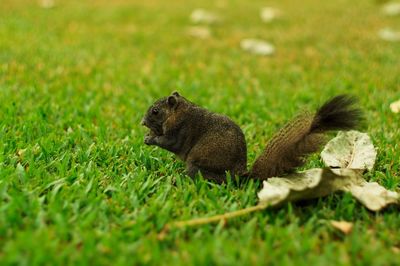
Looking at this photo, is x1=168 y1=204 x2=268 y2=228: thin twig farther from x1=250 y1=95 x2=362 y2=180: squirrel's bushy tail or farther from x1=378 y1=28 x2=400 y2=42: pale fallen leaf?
x1=378 y1=28 x2=400 y2=42: pale fallen leaf

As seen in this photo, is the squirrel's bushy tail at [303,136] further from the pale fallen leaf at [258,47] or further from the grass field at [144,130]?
the pale fallen leaf at [258,47]

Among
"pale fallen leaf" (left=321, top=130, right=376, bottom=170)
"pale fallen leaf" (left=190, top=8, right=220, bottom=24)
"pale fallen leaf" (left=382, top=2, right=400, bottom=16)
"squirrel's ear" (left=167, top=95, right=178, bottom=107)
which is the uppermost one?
"squirrel's ear" (left=167, top=95, right=178, bottom=107)

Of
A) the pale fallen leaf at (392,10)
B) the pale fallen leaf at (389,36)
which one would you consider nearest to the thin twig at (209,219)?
→ the pale fallen leaf at (389,36)

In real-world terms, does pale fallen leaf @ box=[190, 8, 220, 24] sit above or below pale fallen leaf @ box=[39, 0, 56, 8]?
below

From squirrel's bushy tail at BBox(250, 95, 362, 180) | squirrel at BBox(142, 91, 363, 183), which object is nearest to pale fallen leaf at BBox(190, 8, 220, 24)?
squirrel at BBox(142, 91, 363, 183)

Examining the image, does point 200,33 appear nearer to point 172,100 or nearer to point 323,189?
point 172,100

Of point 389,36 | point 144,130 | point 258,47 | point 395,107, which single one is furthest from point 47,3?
point 395,107
